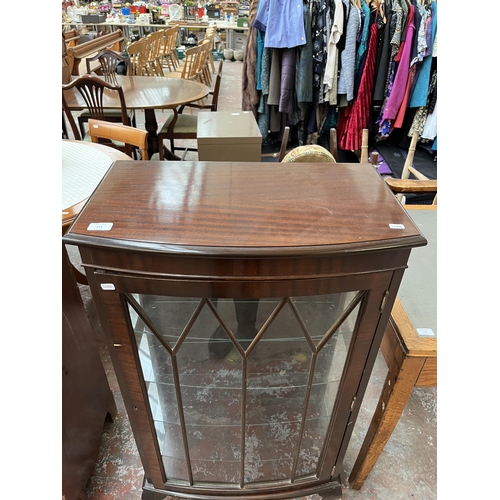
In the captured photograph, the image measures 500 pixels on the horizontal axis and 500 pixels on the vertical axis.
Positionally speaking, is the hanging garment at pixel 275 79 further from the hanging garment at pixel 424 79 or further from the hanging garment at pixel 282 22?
the hanging garment at pixel 424 79

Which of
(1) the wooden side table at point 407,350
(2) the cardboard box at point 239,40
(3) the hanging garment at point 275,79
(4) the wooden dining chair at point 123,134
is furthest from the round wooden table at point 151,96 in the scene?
(2) the cardboard box at point 239,40

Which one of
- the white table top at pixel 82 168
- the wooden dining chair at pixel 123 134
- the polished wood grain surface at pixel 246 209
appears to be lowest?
the white table top at pixel 82 168

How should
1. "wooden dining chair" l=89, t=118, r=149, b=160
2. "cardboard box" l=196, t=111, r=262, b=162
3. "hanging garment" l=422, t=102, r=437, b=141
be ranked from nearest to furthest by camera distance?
"cardboard box" l=196, t=111, r=262, b=162 → "wooden dining chair" l=89, t=118, r=149, b=160 → "hanging garment" l=422, t=102, r=437, b=141

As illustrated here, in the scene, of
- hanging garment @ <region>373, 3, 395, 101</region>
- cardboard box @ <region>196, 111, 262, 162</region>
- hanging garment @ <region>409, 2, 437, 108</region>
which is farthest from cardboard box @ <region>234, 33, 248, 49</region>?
cardboard box @ <region>196, 111, 262, 162</region>

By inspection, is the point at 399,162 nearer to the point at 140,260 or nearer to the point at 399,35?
the point at 399,35

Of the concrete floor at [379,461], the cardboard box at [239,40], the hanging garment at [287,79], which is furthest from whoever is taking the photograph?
the cardboard box at [239,40]

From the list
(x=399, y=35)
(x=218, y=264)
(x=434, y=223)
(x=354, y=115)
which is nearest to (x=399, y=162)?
(x=354, y=115)

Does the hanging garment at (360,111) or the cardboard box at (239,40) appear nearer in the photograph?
the hanging garment at (360,111)

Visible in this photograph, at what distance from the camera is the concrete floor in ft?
3.22

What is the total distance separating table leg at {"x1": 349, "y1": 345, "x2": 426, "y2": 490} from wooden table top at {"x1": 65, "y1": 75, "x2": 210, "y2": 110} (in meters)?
2.04

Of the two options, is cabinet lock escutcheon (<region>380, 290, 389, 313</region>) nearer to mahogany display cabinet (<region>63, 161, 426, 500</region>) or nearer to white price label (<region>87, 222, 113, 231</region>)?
mahogany display cabinet (<region>63, 161, 426, 500</region>)

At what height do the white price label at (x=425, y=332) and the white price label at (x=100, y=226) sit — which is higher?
the white price label at (x=100, y=226)

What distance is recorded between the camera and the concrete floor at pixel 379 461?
38.6 inches

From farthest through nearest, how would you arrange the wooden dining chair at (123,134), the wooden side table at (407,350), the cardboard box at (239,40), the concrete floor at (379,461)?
the cardboard box at (239,40)
the wooden dining chair at (123,134)
the concrete floor at (379,461)
the wooden side table at (407,350)
